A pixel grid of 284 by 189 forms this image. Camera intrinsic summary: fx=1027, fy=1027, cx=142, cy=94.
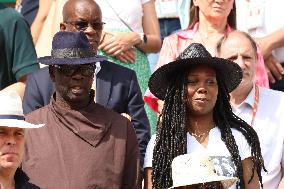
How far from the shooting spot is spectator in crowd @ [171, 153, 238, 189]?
589cm

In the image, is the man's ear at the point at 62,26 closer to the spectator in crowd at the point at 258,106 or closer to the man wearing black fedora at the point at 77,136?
the man wearing black fedora at the point at 77,136

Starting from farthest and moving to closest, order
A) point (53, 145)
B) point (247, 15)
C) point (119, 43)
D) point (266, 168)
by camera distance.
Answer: point (247, 15)
point (119, 43)
point (266, 168)
point (53, 145)

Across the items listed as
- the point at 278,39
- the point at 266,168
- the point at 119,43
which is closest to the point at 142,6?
the point at 119,43

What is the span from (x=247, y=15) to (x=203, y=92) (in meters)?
2.30

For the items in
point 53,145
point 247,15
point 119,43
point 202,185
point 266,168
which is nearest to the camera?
point 202,185

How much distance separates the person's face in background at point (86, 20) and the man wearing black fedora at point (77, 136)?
20.4 inches

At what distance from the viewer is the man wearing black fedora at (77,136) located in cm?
632

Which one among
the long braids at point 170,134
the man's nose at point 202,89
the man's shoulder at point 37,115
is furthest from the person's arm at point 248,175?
the man's shoulder at point 37,115

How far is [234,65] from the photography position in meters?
6.81

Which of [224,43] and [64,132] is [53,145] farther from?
[224,43]

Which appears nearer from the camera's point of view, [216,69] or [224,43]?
[216,69]

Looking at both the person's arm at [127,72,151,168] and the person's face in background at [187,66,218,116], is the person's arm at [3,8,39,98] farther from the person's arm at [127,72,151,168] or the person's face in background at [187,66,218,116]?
the person's face in background at [187,66,218,116]

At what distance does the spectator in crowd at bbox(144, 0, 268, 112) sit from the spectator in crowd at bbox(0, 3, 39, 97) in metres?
1.15

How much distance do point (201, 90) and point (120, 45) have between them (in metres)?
1.59
